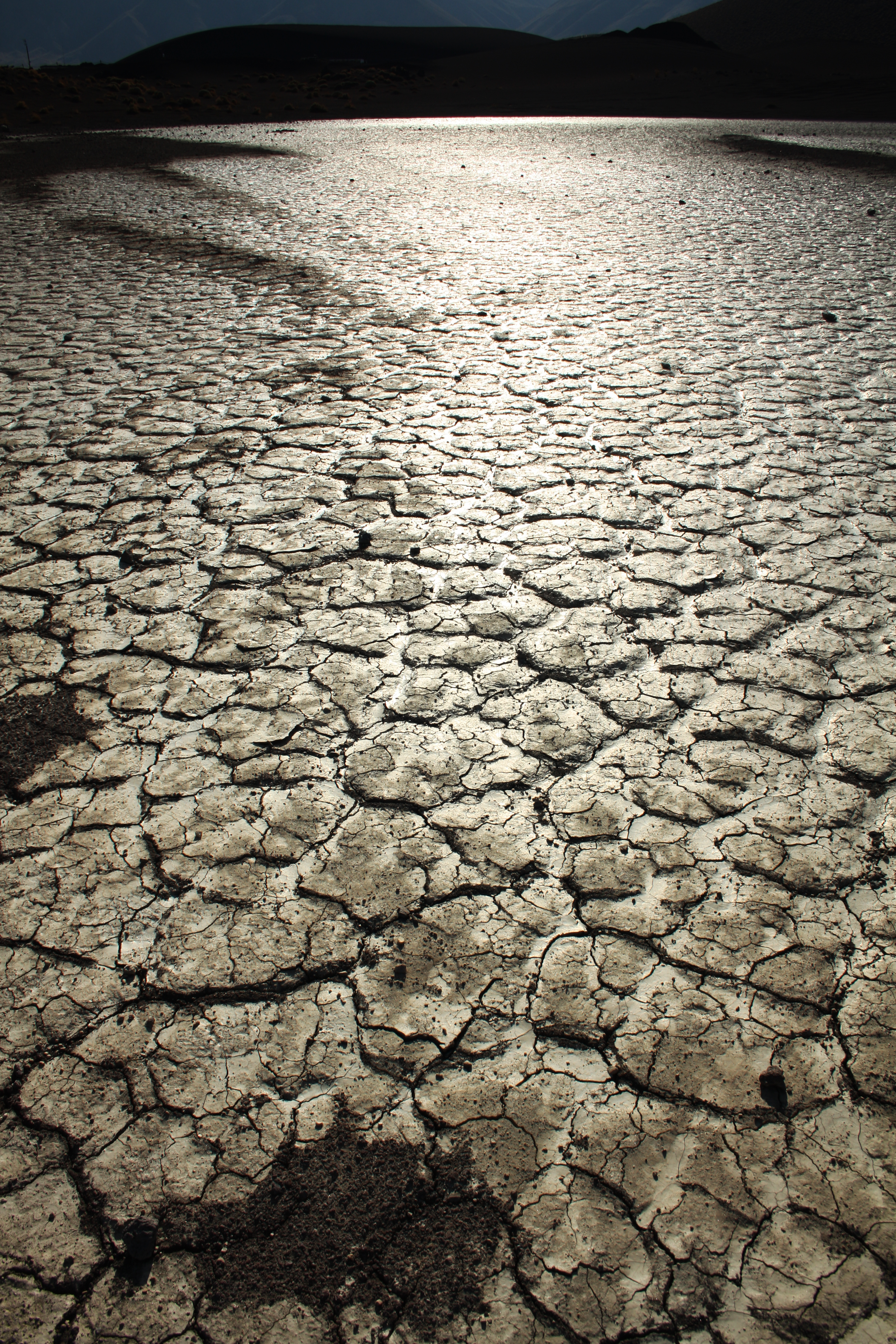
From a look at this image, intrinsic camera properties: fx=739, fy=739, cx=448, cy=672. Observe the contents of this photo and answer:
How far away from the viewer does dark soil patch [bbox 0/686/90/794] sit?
5.59ft

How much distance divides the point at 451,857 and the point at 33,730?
42.6 inches

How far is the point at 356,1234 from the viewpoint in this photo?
100 centimetres

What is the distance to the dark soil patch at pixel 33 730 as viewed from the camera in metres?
1.70

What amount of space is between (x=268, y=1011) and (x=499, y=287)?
5.08 metres

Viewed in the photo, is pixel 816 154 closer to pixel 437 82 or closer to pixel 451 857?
pixel 451 857

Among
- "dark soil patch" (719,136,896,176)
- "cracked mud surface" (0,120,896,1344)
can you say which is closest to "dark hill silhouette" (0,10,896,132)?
"dark soil patch" (719,136,896,176)

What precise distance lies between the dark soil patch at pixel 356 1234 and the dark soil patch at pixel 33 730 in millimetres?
1054

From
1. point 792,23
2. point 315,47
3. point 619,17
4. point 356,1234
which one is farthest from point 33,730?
point 619,17

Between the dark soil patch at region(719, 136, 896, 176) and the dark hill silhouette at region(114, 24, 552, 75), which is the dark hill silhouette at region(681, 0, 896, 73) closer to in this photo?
the dark hill silhouette at region(114, 24, 552, 75)

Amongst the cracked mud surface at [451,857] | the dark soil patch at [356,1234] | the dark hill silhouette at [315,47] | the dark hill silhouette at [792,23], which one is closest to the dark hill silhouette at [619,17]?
the dark hill silhouette at [792,23]

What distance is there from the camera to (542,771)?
1.69 metres

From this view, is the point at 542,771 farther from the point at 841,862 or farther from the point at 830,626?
the point at 830,626

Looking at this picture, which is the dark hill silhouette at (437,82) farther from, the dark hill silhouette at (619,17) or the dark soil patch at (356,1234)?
the dark hill silhouette at (619,17)

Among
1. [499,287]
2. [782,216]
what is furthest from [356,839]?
[782,216]
